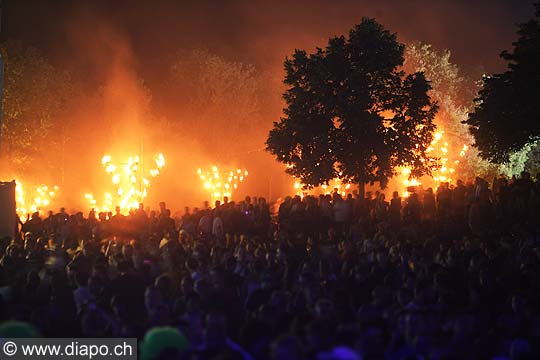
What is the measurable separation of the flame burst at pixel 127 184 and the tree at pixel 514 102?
26419 millimetres

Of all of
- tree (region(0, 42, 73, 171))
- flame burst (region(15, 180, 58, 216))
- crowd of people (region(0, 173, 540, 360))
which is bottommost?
crowd of people (region(0, 173, 540, 360))

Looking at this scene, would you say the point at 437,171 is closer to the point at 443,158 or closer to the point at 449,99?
the point at 443,158

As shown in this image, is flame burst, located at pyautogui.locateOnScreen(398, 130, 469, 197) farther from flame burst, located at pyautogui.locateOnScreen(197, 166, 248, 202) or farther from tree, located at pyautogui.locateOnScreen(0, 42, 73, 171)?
tree, located at pyautogui.locateOnScreen(0, 42, 73, 171)

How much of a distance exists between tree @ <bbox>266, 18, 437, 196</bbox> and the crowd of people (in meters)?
5.21

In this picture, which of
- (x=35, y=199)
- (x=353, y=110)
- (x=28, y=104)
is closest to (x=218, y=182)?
(x=35, y=199)

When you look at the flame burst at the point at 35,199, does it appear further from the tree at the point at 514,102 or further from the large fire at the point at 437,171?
the tree at the point at 514,102

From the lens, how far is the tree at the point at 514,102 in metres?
20.4

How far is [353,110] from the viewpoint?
993 inches

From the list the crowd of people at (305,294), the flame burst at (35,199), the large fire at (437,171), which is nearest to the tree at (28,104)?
the flame burst at (35,199)

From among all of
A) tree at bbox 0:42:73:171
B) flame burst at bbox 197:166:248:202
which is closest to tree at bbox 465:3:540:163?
tree at bbox 0:42:73:171

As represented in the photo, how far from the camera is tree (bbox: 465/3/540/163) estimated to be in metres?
20.4

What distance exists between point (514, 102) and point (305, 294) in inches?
511

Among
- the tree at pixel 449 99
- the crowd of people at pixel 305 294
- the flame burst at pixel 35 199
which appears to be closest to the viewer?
the crowd of people at pixel 305 294

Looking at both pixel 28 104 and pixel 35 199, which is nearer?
pixel 28 104
